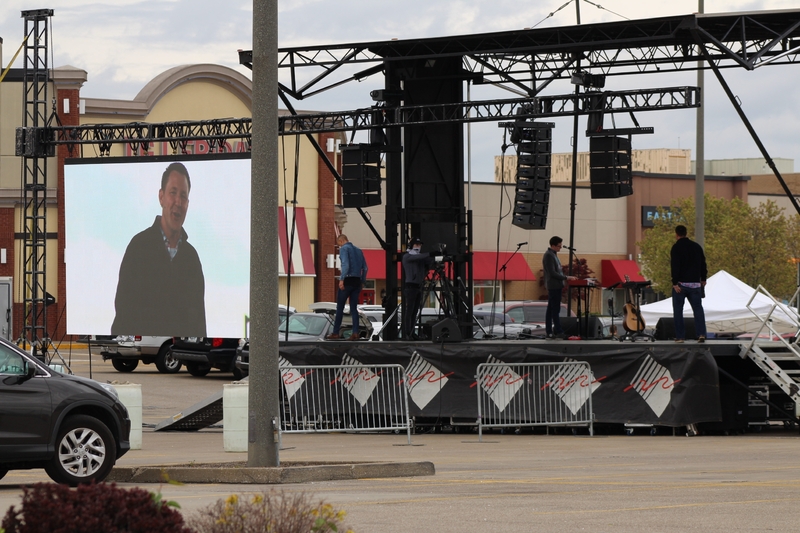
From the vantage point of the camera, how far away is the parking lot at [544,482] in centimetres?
998

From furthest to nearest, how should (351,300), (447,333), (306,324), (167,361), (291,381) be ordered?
(167,361)
(306,324)
(351,300)
(291,381)
(447,333)

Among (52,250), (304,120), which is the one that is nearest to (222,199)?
(304,120)

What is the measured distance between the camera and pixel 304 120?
25594 millimetres

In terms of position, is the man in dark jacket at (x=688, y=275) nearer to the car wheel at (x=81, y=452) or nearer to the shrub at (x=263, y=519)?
the car wheel at (x=81, y=452)

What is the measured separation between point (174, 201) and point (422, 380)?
7.42 meters

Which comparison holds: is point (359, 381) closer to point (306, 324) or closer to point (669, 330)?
point (669, 330)

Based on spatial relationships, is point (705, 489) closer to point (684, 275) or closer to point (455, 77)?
point (684, 275)

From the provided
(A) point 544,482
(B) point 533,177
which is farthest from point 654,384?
(A) point 544,482

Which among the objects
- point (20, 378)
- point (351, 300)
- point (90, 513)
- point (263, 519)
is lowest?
point (263, 519)

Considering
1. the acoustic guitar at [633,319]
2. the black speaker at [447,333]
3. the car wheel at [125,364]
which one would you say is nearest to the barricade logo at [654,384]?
the black speaker at [447,333]

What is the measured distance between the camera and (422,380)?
70.4 feet

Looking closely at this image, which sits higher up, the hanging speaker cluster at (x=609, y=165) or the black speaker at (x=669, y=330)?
the hanging speaker cluster at (x=609, y=165)

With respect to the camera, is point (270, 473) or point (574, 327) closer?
point (270, 473)

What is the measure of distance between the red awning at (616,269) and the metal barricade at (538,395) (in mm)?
48239
